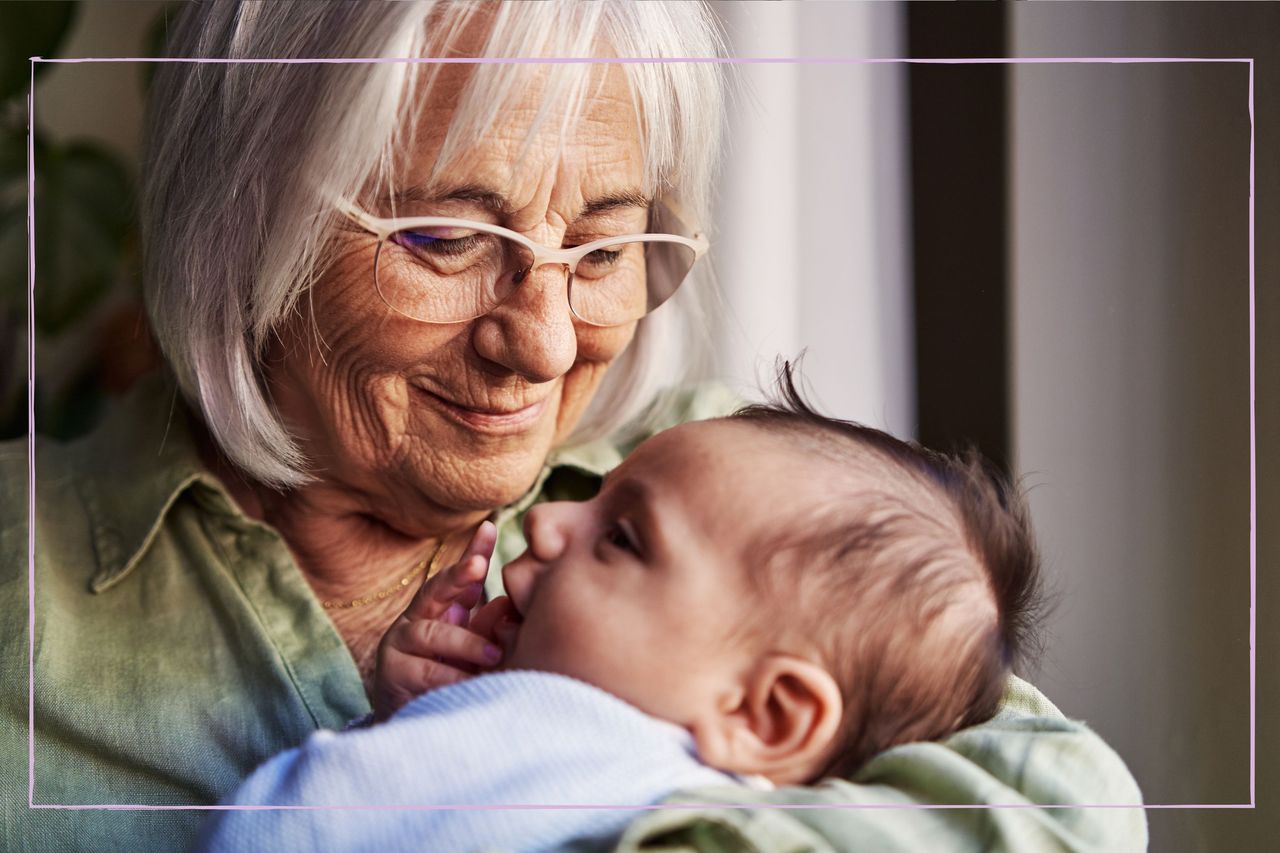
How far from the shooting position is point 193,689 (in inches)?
35.7

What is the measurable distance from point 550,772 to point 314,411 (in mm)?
390

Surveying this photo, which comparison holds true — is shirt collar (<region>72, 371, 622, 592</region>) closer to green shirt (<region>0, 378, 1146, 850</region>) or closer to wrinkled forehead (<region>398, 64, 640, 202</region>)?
green shirt (<region>0, 378, 1146, 850</region>)

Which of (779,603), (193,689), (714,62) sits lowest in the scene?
(193,689)

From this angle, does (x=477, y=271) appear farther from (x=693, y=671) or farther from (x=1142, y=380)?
(x=1142, y=380)

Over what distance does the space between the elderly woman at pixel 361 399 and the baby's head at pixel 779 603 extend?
0.14ft

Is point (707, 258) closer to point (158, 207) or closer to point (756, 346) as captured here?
point (756, 346)

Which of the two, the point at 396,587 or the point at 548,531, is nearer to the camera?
the point at 548,531

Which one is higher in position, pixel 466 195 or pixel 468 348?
pixel 466 195

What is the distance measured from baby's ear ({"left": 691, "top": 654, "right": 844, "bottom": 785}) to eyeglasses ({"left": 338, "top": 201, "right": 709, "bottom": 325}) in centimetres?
30

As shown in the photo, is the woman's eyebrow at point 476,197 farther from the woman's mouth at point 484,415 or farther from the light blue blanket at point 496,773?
the light blue blanket at point 496,773

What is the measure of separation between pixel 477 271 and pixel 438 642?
0.81 ft

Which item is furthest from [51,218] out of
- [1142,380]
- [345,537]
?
[1142,380]

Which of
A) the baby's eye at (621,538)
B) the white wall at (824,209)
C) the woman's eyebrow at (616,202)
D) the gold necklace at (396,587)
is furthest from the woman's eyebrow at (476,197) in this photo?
the gold necklace at (396,587)

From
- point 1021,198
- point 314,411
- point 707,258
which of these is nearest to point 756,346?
point 707,258
